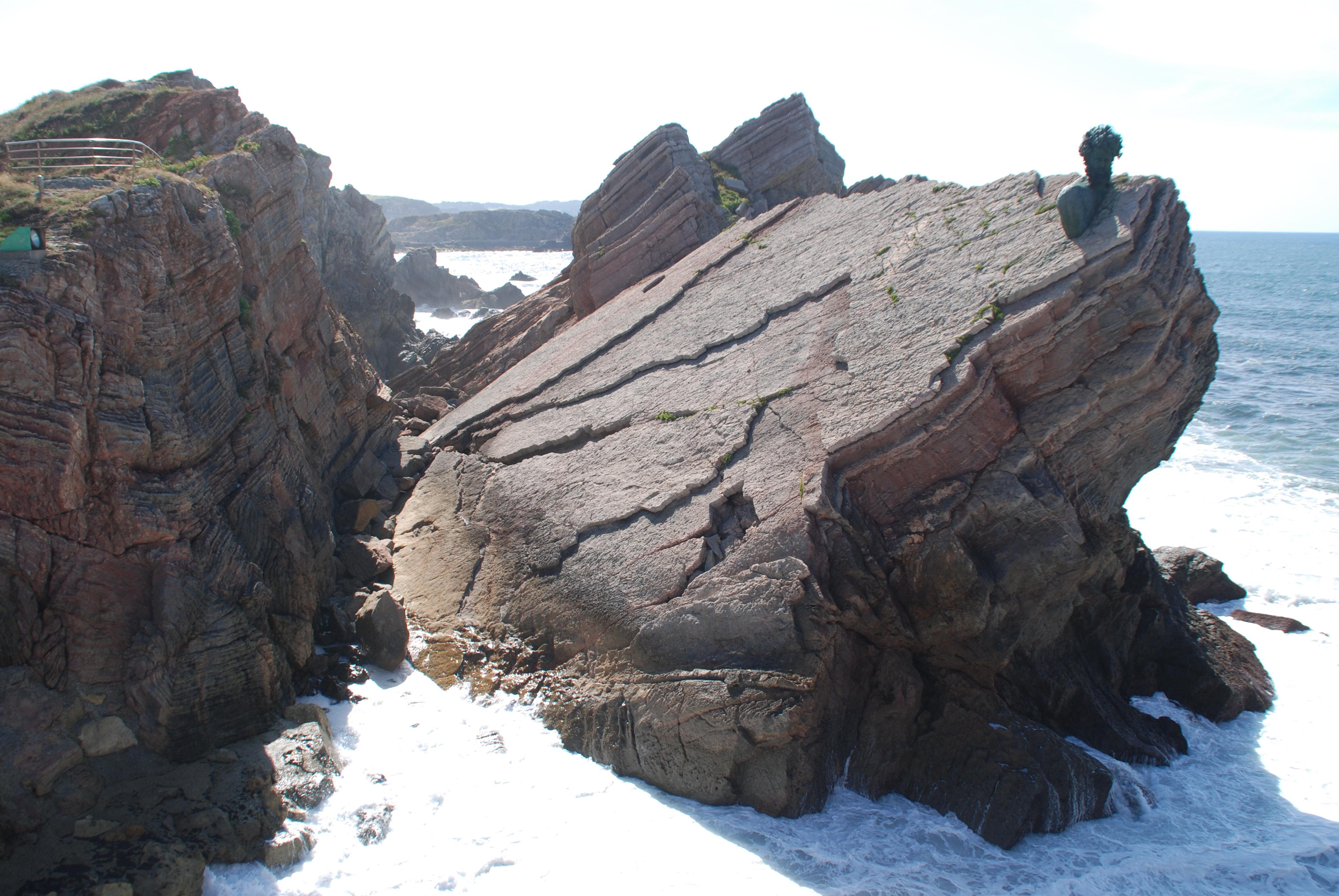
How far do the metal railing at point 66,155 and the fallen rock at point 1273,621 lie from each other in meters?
15.0

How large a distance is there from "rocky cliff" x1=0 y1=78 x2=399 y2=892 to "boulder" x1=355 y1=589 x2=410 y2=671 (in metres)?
0.60

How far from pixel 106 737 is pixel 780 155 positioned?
52.5 ft

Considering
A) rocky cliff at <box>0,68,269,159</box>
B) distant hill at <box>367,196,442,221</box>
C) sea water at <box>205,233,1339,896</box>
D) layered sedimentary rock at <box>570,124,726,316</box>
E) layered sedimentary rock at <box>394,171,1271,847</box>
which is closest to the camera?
sea water at <box>205,233,1339,896</box>

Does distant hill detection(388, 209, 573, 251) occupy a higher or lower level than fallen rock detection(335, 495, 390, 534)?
higher

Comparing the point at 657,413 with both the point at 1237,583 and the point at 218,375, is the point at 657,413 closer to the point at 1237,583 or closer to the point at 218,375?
the point at 218,375

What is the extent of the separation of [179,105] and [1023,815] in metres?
12.2

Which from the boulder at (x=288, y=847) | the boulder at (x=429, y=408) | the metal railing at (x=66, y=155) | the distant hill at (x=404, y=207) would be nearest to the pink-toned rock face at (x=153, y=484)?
the metal railing at (x=66, y=155)

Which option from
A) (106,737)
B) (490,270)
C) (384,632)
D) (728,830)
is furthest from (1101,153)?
(490,270)

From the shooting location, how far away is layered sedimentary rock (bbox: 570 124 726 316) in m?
15.1

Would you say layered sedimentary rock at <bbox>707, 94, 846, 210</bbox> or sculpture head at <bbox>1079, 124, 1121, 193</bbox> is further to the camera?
layered sedimentary rock at <bbox>707, 94, 846, 210</bbox>

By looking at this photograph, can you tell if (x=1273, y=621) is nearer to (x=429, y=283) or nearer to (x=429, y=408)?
(x=429, y=408)

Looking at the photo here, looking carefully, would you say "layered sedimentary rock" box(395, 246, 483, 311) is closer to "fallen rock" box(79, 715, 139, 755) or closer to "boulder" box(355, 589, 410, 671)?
"boulder" box(355, 589, 410, 671)

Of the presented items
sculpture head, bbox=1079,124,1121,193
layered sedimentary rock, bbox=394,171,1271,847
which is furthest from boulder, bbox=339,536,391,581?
sculpture head, bbox=1079,124,1121,193

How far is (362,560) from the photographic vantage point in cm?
941
